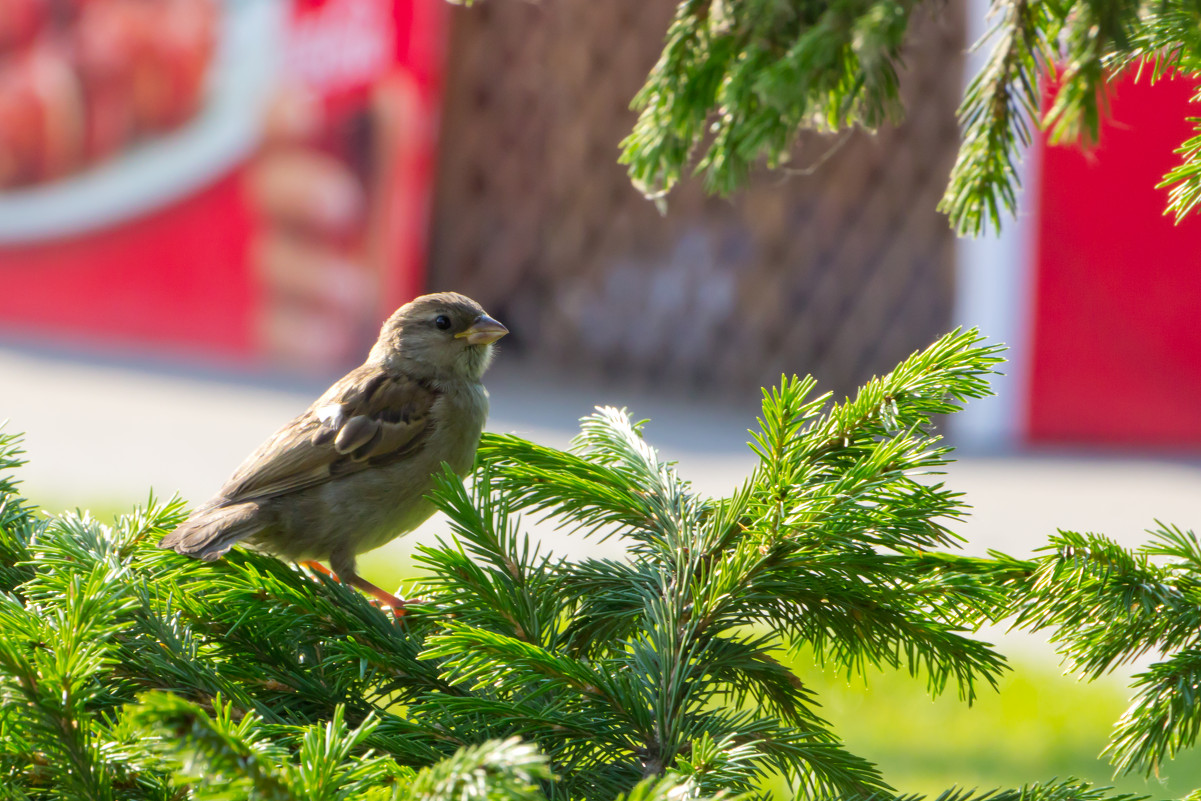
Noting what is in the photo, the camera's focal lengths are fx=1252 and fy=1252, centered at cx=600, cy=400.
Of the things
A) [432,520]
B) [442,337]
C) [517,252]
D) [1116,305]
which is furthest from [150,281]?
[442,337]

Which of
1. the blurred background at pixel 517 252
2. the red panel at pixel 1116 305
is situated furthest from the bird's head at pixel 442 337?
the red panel at pixel 1116 305

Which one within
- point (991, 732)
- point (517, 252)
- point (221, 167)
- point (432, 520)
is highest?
point (221, 167)

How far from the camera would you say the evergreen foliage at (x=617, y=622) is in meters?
1.06

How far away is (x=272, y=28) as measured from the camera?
8.51 metres

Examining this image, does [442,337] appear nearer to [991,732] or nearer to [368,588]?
[368,588]

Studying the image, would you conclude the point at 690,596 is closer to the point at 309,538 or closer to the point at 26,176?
the point at 309,538

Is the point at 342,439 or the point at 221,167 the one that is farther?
the point at 221,167

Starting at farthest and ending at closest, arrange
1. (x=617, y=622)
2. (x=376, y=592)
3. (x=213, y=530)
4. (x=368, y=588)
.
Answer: (x=368, y=588) < (x=376, y=592) < (x=213, y=530) < (x=617, y=622)

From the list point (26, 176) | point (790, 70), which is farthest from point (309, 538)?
point (26, 176)

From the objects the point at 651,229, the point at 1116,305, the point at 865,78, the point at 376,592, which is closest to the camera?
the point at 865,78

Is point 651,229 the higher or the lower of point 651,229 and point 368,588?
the higher

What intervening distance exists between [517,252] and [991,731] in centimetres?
641

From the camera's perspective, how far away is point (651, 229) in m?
9.10

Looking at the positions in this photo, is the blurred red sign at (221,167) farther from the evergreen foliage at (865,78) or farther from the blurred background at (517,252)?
the evergreen foliage at (865,78)
